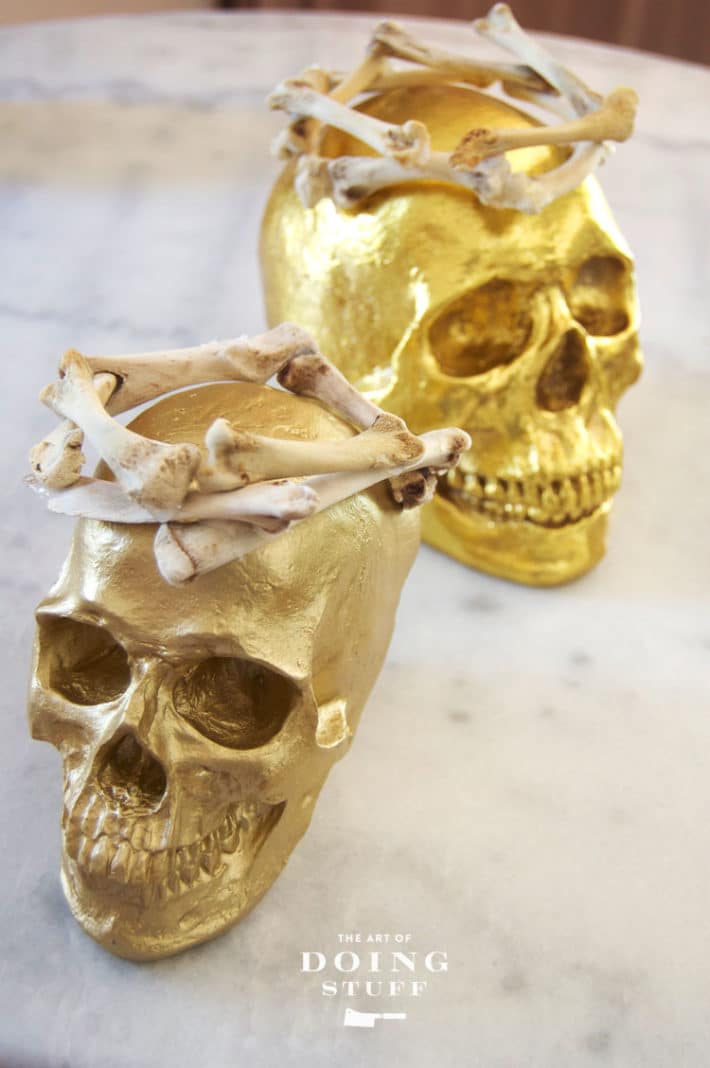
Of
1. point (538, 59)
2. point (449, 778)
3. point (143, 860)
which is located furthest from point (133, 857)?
point (538, 59)

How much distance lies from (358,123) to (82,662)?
1.96 feet

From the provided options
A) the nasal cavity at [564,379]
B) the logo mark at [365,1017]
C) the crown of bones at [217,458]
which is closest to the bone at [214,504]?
the crown of bones at [217,458]

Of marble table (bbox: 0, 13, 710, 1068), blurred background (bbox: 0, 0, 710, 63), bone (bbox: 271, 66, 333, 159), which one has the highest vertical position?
bone (bbox: 271, 66, 333, 159)

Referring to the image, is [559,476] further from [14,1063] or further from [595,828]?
[14,1063]

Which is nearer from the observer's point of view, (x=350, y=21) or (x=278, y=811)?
(x=278, y=811)

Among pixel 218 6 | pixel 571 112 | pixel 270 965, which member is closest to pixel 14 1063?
pixel 270 965

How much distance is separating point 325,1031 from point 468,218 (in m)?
0.77

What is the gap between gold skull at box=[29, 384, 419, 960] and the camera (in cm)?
97

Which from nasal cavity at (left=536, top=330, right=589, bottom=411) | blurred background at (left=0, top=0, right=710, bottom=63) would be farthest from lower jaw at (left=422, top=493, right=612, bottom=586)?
blurred background at (left=0, top=0, right=710, bottom=63)

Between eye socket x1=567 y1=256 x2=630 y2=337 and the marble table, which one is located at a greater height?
eye socket x1=567 y1=256 x2=630 y2=337

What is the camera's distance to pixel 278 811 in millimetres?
1076

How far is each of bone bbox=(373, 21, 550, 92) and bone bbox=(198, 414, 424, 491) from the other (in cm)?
62

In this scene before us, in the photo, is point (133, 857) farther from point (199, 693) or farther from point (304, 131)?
point (304, 131)

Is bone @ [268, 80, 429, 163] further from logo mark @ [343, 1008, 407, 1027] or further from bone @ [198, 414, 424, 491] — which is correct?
logo mark @ [343, 1008, 407, 1027]
